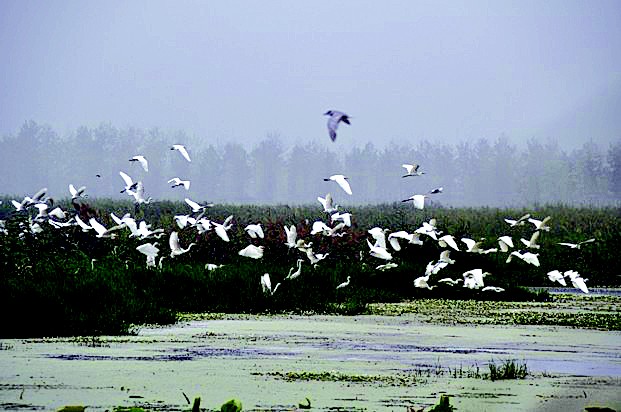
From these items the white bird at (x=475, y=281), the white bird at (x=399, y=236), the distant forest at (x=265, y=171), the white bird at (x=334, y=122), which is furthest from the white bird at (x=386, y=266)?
the distant forest at (x=265, y=171)

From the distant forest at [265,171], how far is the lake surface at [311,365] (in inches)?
6135

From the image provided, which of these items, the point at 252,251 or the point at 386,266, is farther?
the point at 386,266

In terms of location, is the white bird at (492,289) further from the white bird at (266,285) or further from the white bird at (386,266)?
the white bird at (266,285)

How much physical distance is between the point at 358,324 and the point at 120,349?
13.6ft

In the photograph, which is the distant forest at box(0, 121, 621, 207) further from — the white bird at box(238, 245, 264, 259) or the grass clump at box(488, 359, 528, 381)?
the grass clump at box(488, 359, 528, 381)

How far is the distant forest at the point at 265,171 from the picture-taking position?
176 m

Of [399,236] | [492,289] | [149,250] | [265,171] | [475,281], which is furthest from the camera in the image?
[265,171]

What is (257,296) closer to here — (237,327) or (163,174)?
(237,327)

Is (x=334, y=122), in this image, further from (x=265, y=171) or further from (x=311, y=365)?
(x=265, y=171)

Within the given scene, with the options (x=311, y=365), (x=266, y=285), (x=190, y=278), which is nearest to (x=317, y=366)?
(x=311, y=365)

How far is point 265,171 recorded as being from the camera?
17788 centimetres

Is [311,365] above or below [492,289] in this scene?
below

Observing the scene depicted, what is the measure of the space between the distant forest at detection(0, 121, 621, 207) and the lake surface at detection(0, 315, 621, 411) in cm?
15584

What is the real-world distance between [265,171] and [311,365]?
167205 millimetres
